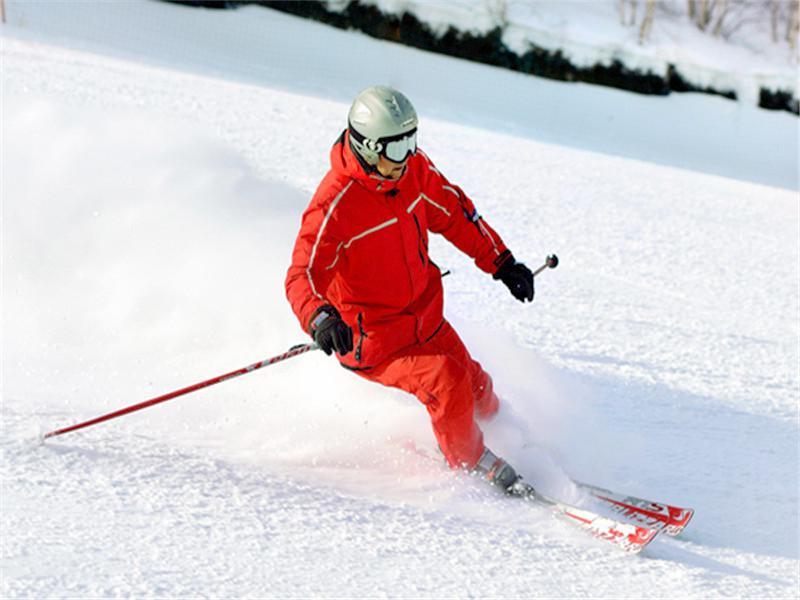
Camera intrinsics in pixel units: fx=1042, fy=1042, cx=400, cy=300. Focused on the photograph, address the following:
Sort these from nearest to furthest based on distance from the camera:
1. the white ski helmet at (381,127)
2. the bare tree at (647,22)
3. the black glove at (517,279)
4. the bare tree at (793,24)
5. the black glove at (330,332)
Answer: the black glove at (330,332) → the white ski helmet at (381,127) → the black glove at (517,279) → the bare tree at (647,22) → the bare tree at (793,24)

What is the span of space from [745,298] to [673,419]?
2.43 meters

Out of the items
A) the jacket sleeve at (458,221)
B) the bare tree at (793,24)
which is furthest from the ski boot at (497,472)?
the bare tree at (793,24)

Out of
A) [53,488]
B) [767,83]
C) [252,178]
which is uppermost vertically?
[767,83]

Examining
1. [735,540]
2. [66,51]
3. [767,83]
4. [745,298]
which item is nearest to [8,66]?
[66,51]

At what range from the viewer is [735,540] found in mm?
3904

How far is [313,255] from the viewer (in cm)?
372

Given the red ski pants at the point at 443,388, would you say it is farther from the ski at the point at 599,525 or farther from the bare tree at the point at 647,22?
the bare tree at the point at 647,22

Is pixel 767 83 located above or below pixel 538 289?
above

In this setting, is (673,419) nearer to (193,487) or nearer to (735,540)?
(735,540)

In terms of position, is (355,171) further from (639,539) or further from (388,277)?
(639,539)

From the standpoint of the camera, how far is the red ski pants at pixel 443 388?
386 cm

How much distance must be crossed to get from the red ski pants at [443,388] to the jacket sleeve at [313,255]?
43 centimetres

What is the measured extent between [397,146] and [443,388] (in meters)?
0.90

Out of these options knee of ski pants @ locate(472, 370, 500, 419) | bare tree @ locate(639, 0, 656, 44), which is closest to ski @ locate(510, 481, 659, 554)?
knee of ski pants @ locate(472, 370, 500, 419)
